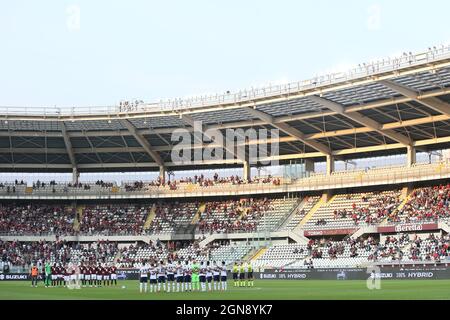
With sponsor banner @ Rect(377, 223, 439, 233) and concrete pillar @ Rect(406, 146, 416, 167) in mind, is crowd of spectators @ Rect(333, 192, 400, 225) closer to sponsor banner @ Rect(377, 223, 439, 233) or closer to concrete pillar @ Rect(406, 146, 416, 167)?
sponsor banner @ Rect(377, 223, 439, 233)

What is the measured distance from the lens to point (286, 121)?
72.9m

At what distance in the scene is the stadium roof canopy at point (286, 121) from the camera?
200ft

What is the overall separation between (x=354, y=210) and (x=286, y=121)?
10754 mm

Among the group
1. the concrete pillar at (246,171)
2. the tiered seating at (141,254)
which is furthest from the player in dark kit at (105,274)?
the concrete pillar at (246,171)

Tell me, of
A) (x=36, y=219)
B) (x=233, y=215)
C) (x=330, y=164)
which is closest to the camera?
(x=330, y=164)

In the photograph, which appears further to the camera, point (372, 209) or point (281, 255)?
point (372, 209)

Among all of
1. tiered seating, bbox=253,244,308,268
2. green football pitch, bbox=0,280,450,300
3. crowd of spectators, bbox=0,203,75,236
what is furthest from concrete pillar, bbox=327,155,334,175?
green football pitch, bbox=0,280,450,300

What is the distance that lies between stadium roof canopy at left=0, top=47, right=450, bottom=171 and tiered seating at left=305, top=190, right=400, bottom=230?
4.63 m

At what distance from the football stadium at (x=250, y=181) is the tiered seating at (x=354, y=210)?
196 millimetres

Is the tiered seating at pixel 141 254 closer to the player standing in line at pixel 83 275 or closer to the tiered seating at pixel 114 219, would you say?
the tiered seating at pixel 114 219

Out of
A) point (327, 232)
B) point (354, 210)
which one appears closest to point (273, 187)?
point (354, 210)

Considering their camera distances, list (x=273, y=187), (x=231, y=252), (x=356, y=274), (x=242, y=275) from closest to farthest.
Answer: (x=242, y=275)
(x=356, y=274)
(x=231, y=252)
(x=273, y=187)

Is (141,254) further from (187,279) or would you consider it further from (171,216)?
(187,279)
